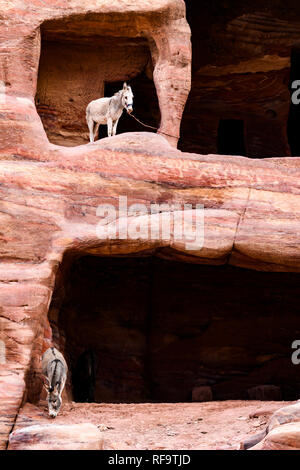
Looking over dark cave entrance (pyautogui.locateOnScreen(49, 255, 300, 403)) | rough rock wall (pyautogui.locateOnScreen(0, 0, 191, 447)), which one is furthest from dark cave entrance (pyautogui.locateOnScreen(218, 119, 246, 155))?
rough rock wall (pyautogui.locateOnScreen(0, 0, 191, 447))

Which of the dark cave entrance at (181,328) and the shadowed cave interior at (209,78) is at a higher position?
the shadowed cave interior at (209,78)

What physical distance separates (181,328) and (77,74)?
5.11 meters

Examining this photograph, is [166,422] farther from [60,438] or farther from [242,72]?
[242,72]

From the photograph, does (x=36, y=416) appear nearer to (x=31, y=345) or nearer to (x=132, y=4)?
(x=31, y=345)

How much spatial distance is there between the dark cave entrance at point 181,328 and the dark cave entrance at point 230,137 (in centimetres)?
410

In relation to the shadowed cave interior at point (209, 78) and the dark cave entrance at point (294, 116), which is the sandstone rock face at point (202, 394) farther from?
the dark cave entrance at point (294, 116)

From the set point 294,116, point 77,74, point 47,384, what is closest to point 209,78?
point 294,116

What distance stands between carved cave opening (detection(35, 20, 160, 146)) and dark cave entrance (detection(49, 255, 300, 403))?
2.48 meters

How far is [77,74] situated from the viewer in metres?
15.8

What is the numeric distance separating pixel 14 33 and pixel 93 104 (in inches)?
67.9

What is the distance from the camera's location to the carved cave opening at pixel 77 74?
1573cm

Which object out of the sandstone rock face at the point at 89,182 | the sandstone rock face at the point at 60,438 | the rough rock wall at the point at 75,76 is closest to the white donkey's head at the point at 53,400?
the sandstone rock face at the point at 89,182

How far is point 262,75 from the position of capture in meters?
19.1
